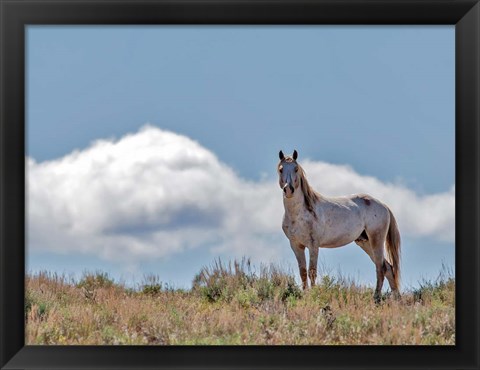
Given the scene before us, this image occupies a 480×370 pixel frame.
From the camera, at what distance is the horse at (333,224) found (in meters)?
8.40

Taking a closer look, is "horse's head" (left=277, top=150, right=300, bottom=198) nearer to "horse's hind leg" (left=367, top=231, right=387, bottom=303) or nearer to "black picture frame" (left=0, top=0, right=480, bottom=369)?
"horse's hind leg" (left=367, top=231, right=387, bottom=303)

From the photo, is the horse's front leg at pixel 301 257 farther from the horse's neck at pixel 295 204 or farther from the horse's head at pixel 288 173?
the horse's head at pixel 288 173

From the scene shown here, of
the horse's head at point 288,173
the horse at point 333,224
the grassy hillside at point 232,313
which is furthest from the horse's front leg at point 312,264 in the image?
the horse's head at point 288,173

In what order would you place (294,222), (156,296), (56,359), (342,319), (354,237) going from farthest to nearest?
(354,237)
(294,222)
(156,296)
(342,319)
(56,359)

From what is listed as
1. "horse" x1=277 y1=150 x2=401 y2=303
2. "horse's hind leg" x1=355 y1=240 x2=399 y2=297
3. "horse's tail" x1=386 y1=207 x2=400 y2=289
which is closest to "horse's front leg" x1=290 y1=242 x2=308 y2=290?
"horse" x1=277 y1=150 x2=401 y2=303

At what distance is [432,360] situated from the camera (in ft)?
13.3

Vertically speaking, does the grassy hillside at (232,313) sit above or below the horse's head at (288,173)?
below

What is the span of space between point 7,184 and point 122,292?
400 cm

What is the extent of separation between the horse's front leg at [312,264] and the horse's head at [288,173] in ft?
2.83

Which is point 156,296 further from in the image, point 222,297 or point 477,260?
point 477,260

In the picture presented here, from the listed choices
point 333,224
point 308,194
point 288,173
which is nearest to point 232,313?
point 288,173

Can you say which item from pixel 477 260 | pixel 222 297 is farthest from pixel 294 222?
pixel 477 260

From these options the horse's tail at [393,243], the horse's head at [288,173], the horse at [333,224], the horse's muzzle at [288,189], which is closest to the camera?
the horse's head at [288,173]

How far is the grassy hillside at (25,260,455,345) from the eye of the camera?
17.3 feet
